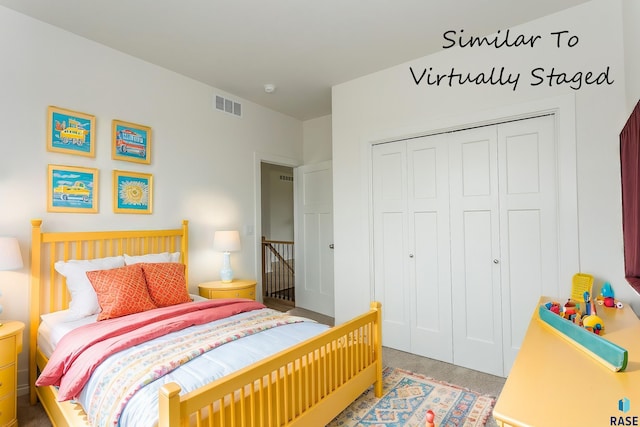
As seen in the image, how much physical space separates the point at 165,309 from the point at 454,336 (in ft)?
7.82

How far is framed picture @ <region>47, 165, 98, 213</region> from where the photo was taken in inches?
96.8

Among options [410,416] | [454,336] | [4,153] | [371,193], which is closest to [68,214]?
[4,153]

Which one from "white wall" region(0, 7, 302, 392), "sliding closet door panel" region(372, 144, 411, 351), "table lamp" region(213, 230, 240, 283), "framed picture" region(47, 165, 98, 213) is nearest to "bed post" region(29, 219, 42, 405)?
"white wall" region(0, 7, 302, 392)

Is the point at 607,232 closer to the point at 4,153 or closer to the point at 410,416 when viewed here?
the point at 410,416

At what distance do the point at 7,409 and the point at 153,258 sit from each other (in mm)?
1238

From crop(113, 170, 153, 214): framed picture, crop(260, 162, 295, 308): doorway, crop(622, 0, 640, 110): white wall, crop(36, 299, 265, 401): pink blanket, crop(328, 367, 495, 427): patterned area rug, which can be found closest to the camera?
crop(36, 299, 265, 401): pink blanket

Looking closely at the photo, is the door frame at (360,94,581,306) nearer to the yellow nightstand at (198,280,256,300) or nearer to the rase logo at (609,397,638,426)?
the rase logo at (609,397,638,426)

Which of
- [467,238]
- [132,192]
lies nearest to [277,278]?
[132,192]

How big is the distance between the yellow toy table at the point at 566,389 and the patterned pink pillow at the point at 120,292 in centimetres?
225

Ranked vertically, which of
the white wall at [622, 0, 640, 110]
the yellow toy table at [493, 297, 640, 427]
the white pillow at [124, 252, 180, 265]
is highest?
the white wall at [622, 0, 640, 110]

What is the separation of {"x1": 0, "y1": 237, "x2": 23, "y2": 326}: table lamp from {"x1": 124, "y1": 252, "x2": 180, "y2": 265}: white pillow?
2.25ft

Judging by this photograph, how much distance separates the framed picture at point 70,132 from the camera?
97.0 inches

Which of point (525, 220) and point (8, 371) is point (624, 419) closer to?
point (525, 220)

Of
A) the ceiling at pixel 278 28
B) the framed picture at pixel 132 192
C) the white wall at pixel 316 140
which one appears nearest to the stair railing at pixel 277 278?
the white wall at pixel 316 140
